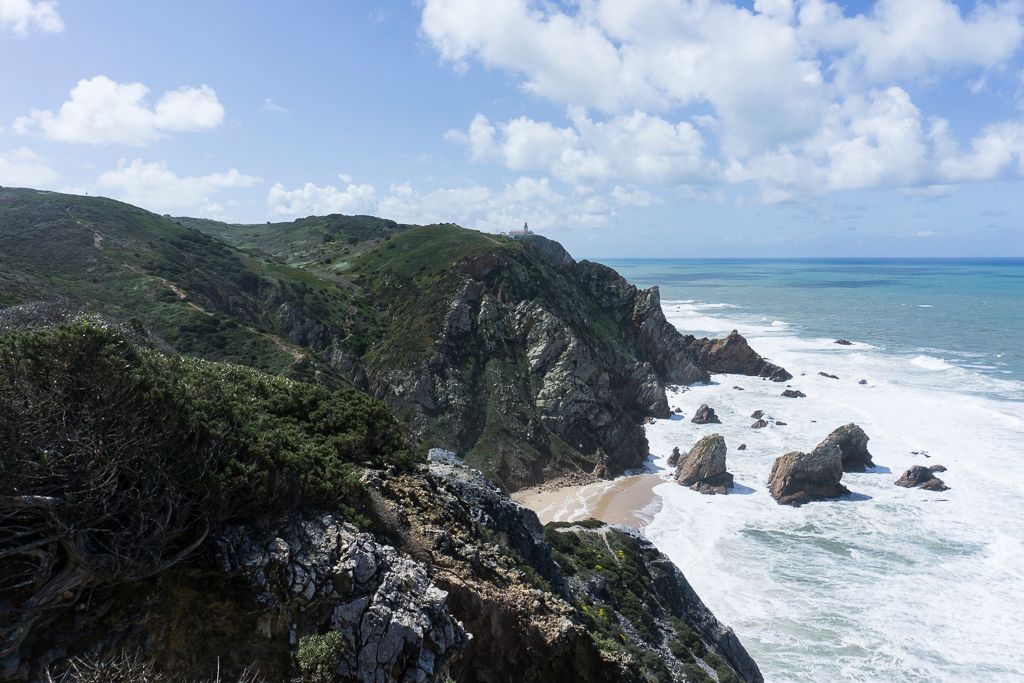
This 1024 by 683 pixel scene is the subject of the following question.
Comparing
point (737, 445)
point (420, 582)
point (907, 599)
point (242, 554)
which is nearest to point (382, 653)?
point (420, 582)

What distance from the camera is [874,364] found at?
237ft

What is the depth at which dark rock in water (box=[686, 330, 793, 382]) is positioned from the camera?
69250mm

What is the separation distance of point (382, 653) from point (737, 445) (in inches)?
1724

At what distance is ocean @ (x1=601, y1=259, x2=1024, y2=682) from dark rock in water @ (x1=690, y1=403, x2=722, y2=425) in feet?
2.97

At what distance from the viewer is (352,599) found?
928cm

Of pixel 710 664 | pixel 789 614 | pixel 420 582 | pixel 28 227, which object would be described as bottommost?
pixel 789 614

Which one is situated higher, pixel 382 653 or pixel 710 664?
pixel 382 653

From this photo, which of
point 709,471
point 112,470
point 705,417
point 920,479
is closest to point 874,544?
point 920,479

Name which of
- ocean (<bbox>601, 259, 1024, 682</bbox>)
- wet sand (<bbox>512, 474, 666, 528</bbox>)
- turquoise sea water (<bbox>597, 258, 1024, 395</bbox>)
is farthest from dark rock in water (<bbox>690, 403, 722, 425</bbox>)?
turquoise sea water (<bbox>597, 258, 1024, 395</bbox>)

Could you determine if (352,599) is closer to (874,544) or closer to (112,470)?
(112,470)

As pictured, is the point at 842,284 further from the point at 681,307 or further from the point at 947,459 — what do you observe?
the point at 947,459

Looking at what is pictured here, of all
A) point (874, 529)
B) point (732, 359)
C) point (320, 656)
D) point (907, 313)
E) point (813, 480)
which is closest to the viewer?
point (320, 656)

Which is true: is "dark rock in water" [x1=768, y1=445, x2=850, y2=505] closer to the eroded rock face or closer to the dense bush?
the eroded rock face

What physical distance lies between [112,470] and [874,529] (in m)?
36.7
